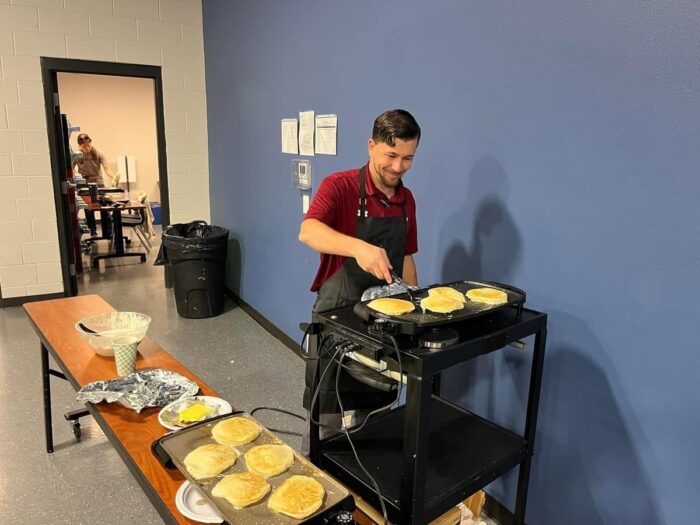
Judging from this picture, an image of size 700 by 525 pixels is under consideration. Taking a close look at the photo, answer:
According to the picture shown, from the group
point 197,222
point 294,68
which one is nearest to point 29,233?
point 197,222

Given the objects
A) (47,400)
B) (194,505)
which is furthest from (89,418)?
(194,505)

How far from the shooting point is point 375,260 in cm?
136

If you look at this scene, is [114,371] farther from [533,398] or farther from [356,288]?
[533,398]

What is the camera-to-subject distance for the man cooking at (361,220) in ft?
5.15

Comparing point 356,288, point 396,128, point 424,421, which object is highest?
point 396,128

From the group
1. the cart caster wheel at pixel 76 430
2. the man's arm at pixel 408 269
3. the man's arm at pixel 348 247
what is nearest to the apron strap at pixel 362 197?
the man's arm at pixel 348 247

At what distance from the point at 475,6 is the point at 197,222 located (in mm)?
3458

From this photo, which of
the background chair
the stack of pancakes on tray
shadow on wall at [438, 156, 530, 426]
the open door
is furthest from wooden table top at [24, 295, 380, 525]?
the background chair

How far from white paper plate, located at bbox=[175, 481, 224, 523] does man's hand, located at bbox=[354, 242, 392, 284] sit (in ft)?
2.23

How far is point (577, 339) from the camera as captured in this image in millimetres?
1698

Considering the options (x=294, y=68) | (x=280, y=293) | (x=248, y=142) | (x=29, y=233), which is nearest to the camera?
(x=294, y=68)

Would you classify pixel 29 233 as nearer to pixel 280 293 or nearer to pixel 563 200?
pixel 280 293

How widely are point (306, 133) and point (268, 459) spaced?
244 centimetres

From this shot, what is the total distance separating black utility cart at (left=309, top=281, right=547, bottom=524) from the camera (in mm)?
1173
